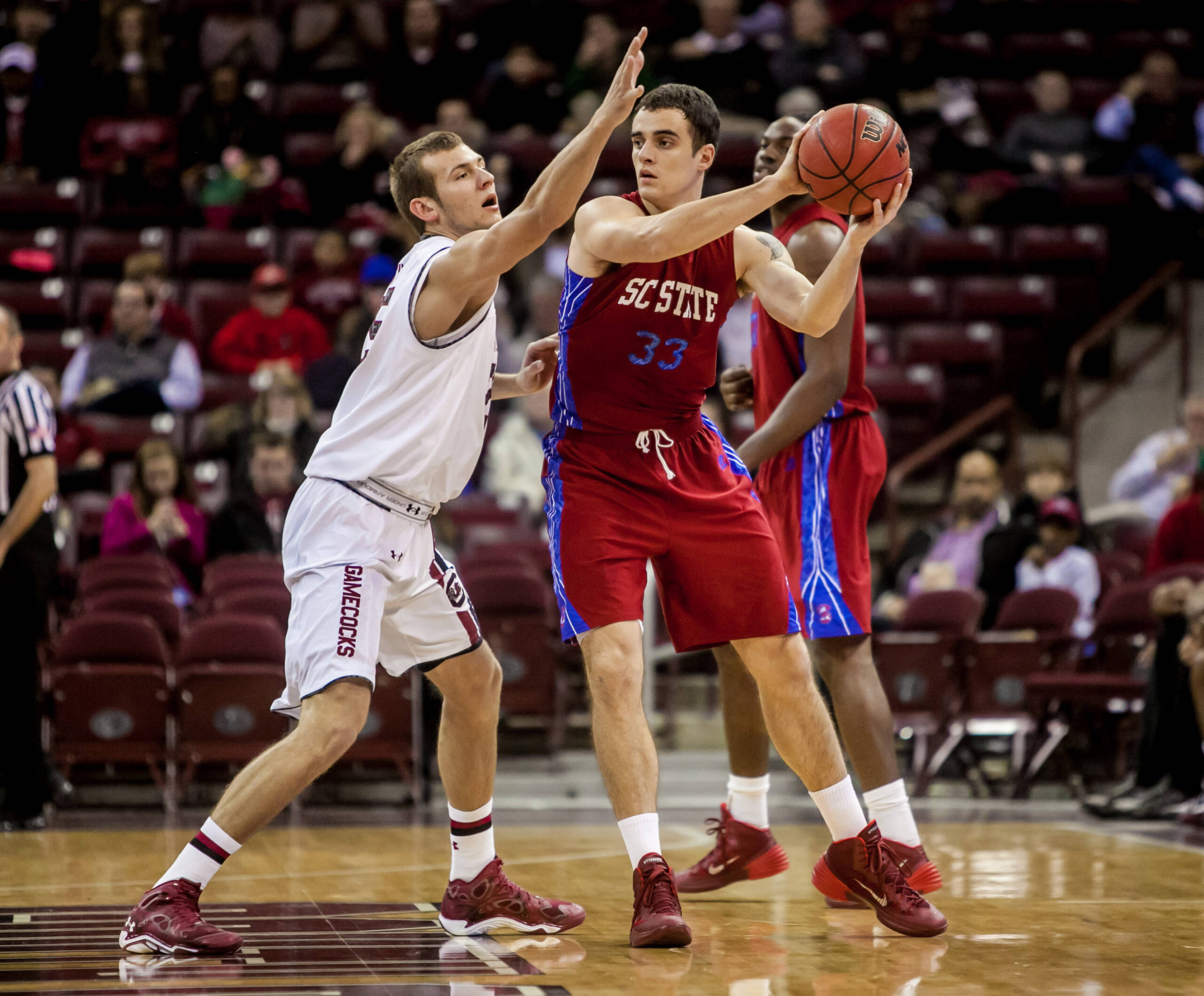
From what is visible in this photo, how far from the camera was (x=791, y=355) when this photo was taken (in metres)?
4.92

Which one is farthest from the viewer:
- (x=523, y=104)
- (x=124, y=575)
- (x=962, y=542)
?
(x=523, y=104)

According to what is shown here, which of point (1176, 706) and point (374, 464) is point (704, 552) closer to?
point (374, 464)

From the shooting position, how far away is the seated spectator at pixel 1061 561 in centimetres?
931

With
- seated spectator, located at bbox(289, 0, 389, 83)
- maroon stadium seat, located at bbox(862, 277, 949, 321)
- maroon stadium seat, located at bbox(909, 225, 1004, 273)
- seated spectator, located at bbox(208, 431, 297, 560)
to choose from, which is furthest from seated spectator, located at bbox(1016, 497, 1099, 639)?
seated spectator, located at bbox(289, 0, 389, 83)

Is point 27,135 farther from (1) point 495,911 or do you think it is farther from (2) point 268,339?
(1) point 495,911

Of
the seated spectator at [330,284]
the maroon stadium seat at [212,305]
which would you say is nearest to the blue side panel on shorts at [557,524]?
the seated spectator at [330,284]

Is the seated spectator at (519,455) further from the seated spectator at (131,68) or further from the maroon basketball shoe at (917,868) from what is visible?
the maroon basketball shoe at (917,868)

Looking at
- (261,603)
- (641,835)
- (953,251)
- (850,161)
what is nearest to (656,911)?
(641,835)

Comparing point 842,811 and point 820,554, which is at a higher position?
point 820,554

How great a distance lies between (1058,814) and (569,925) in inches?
163

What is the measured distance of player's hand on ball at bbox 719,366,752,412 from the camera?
4.94 meters

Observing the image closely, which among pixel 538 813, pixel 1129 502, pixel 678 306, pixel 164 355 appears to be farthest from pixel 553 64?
pixel 678 306

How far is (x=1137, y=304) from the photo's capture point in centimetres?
1241

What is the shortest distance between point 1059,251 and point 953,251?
839 millimetres
